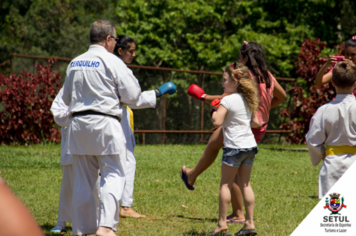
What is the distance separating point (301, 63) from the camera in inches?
501

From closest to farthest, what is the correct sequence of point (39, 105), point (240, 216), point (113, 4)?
point (240, 216) → point (39, 105) → point (113, 4)

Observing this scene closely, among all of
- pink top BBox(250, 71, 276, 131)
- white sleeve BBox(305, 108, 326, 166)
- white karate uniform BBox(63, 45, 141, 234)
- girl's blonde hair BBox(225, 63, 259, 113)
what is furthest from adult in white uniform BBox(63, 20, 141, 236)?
white sleeve BBox(305, 108, 326, 166)

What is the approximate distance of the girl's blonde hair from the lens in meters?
4.11

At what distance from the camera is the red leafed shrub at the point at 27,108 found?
1045cm

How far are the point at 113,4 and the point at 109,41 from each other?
35.3 metres

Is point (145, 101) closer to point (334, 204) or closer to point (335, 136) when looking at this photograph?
point (335, 136)

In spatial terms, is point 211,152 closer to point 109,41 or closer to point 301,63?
point 109,41

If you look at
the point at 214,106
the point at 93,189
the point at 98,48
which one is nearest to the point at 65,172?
the point at 93,189

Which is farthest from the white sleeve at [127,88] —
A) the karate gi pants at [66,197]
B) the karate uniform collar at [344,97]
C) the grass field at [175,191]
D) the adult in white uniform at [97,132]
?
the karate uniform collar at [344,97]

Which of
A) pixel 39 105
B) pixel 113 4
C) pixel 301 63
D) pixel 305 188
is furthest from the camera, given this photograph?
pixel 113 4

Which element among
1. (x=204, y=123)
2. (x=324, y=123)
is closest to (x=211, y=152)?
(x=324, y=123)

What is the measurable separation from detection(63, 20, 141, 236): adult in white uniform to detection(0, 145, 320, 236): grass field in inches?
21.7

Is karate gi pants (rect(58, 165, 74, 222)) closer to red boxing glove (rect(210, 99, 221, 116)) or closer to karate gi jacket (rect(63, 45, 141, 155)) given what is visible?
karate gi jacket (rect(63, 45, 141, 155))

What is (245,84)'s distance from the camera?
412 cm
